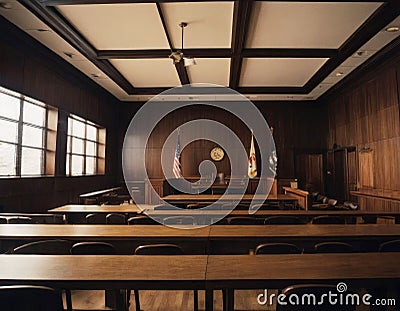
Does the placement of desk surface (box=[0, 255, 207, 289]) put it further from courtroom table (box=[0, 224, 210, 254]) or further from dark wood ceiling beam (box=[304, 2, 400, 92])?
dark wood ceiling beam (box=[304, 2, 400, 92])

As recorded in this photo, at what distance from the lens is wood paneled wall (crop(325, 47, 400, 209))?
21.6ft

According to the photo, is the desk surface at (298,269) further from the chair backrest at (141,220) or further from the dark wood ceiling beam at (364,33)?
the dark wood ceiling beam at (364,33)

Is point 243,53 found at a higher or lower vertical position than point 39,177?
higher

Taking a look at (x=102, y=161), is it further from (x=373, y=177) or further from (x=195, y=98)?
(x=373, y=177)

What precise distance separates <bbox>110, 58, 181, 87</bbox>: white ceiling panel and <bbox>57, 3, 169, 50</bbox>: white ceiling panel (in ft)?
2.92

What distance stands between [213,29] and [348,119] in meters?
5.17

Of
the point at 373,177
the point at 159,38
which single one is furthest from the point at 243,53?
the point at 373,177

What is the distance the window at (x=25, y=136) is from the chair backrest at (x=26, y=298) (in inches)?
171

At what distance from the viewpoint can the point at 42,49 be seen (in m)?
6.22

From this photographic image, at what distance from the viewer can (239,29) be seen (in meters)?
5.52

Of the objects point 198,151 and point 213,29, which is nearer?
point 213,29

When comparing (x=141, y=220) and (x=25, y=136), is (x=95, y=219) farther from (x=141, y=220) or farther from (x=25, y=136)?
(x=25, y=136)

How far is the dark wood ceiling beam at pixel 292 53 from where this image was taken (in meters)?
6.60

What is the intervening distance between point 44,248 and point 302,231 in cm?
226
